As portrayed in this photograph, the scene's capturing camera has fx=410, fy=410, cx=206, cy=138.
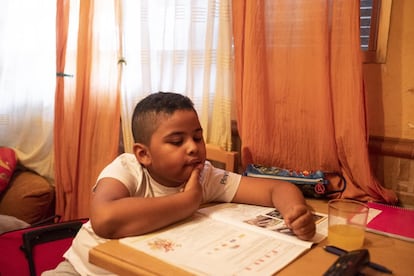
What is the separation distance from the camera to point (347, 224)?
1035mm

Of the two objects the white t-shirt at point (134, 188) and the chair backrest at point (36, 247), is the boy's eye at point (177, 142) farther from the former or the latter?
the chair backrest at point (36, 247)

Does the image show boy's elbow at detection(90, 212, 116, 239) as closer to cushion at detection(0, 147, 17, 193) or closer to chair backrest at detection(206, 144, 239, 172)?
chair backrest at detection(206, 144, 239, 172)

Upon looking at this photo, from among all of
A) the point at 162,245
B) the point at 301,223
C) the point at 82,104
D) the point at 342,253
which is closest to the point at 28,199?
the point at 82,104

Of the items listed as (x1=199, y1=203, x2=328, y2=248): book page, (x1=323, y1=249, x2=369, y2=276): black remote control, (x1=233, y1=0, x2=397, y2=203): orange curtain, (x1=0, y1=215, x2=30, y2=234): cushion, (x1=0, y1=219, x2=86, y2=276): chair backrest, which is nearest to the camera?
(x1=323, y1=249, x2=369, y2=276): black remote control

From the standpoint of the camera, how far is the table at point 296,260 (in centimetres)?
85

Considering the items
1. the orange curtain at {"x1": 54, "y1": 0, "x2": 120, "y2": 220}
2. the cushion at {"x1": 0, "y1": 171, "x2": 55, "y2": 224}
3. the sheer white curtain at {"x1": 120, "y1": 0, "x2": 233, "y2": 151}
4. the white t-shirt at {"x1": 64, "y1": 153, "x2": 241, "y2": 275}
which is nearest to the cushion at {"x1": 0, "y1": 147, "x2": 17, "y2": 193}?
the cushion at {"x1": 0, "y1": 171, "x2": 55, "y2": 224}

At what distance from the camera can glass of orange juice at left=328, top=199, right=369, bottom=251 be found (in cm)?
99

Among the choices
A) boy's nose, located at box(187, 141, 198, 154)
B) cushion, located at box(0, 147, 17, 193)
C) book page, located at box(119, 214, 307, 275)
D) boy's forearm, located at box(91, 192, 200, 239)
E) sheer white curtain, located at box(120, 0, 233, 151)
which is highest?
sheer white curtain, located at box(120, 0, 233, 151)

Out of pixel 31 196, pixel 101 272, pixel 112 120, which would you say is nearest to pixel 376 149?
pixel 101 272

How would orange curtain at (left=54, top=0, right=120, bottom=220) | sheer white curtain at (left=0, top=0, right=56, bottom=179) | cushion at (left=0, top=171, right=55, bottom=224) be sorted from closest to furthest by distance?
orange curtain at (left=54, top=0, right=120, bottom=220)
cushion at (left=0, top=171, right=55, bottom=224)
sheer white curtain at (left=0, top=0, right=56, bottom=179)

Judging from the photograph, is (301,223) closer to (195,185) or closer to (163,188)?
(195,185)

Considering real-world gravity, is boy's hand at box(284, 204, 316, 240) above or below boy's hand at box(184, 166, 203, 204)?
below

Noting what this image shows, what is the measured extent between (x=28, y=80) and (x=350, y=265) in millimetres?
2123

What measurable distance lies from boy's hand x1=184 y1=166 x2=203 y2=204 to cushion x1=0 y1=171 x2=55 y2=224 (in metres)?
1.37
